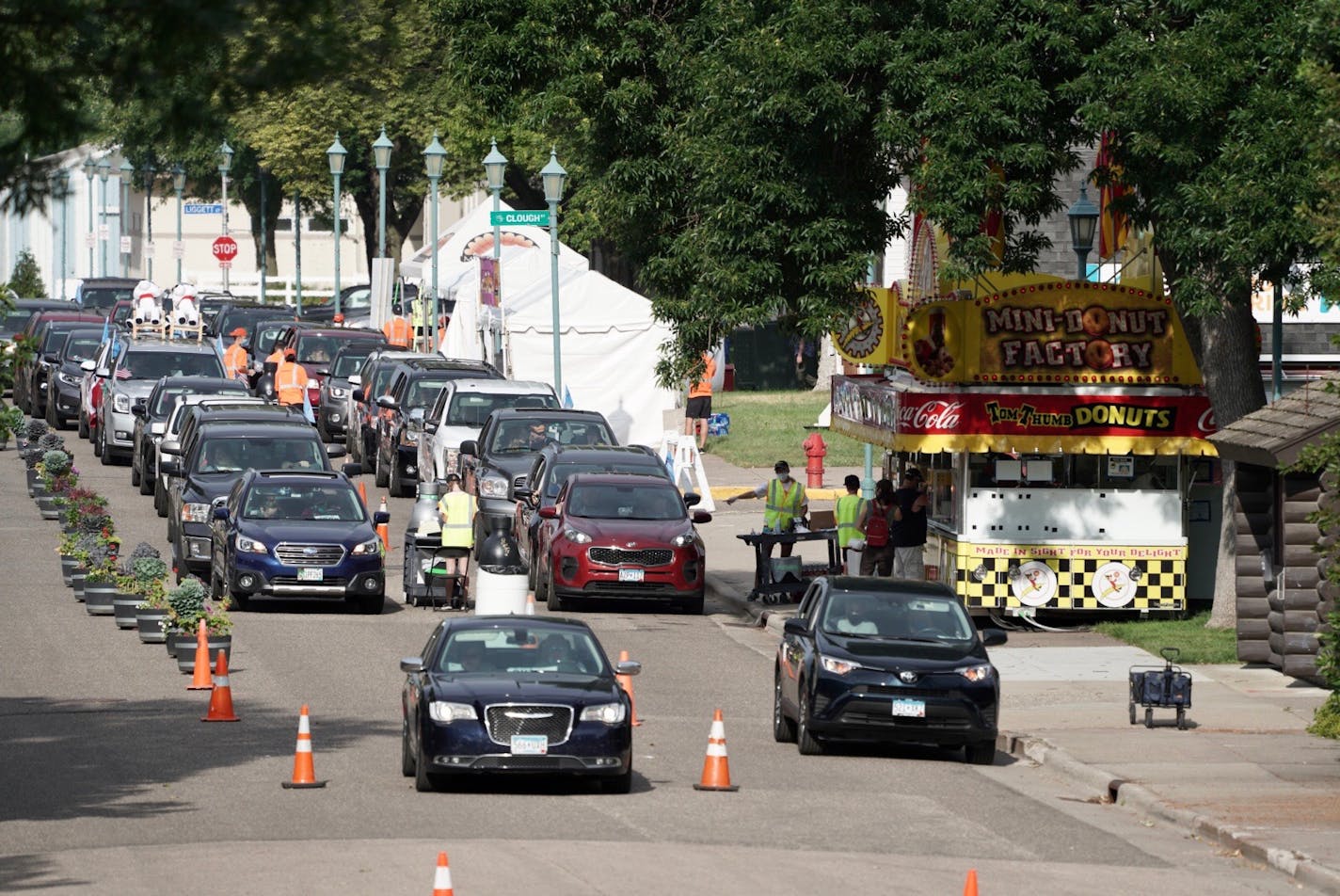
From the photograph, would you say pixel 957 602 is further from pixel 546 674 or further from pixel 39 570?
pixel 39 570

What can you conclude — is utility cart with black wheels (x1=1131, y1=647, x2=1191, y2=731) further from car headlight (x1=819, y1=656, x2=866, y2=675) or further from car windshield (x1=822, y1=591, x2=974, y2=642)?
car headlight (x1=819, y1=656, x2=866, y2=675)

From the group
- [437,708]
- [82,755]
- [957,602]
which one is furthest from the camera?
[957,602]

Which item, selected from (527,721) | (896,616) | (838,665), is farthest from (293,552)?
(527,721)

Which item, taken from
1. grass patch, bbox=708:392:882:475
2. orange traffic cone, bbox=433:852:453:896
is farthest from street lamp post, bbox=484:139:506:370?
orange traffic cone, bbox=433:852:453:896

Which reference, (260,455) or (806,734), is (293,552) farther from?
(806,734)

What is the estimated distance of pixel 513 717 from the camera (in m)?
16.8

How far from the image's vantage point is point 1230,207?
22875 millimetres

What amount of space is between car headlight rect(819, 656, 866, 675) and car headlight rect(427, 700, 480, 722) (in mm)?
3552

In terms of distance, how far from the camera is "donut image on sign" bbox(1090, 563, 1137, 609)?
90.6 ft

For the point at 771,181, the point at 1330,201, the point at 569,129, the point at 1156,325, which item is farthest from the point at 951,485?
the point at 1330,201

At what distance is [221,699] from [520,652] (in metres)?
4.02

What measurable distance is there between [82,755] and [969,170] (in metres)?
10.5

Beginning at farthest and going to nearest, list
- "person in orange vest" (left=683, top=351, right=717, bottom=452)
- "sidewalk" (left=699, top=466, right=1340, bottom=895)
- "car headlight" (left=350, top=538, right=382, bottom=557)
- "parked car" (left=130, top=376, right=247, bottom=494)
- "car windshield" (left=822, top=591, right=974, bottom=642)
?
1. "person in orange vest" (left=683, top=351, right=717, bottom=452)
2. "parked car" (left=130, top=376, right=247, bottom=494)
3. "car headlight" (left=350, top=538, right=382, bottom=557)
4. "car windshield" (left=822, top=591, right=974, bottom=642)
5. "sidewalk" (left=699, top=466, right=1340, bottom=895)

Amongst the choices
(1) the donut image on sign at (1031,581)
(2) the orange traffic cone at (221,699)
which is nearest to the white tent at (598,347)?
(1) the donut image on sign at (1031,581)
